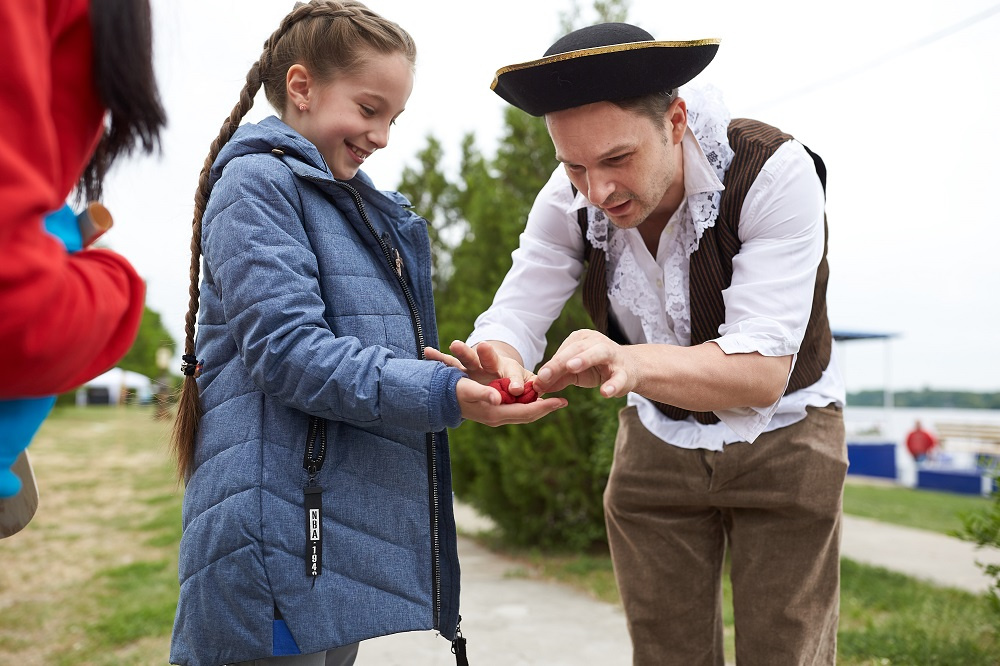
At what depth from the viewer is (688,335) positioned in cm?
215

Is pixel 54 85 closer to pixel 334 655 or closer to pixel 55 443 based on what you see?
pixel 334 655

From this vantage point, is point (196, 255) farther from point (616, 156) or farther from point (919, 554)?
point (919, 554)

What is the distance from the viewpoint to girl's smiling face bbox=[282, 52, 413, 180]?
5.94 ft

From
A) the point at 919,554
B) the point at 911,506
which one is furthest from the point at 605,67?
the point at 911,506

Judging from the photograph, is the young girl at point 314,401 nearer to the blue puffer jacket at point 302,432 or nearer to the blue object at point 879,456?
the blue puffer jacket at point 302,432

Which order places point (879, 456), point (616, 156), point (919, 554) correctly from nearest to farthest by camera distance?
point (616, 156) → point (919, 554) → point (879, 456)

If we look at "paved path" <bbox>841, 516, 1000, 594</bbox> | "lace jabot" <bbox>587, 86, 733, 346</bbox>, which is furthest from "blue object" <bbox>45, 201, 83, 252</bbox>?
"paved path" <bbox>841, 516, 1000, 594</bbox>

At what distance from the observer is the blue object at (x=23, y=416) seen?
102 centimetres

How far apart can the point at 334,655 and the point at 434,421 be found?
629 millimetres

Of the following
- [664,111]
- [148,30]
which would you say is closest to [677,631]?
[664,111]

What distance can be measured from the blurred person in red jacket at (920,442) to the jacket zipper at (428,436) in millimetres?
15626

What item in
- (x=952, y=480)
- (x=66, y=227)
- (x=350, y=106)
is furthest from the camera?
(x=952, y=480)

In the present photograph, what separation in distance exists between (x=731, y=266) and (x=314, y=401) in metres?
1.09

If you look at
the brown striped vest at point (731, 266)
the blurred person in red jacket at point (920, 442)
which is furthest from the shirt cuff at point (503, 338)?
the blurred person in red jacket at point (920, 442)
